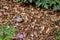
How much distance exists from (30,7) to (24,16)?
1.64 ft

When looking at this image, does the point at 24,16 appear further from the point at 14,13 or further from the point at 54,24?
the point at 54,24

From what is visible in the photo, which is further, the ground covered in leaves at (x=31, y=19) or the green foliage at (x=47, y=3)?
the green foliage at (x=47, y=3)

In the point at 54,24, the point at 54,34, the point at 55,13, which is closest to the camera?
the point at 54,34

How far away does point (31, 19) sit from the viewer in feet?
16.6

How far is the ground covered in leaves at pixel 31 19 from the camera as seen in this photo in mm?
4631

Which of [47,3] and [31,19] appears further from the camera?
[47,3]

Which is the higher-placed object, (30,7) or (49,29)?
(30,7)

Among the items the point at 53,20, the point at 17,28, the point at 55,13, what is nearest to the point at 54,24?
the point at 53,20

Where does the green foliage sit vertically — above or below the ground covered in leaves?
above

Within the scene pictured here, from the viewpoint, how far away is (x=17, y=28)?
4.72m

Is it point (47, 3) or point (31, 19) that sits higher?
point (47, 3)

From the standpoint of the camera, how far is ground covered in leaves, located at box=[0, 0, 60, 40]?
463 centimetres

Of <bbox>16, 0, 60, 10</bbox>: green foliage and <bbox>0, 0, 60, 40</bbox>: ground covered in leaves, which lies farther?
<bbox>16, 0, 60, 10</bbox>: green foliage

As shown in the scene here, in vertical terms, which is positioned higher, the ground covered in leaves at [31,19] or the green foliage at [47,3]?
the green foliage at [47,3]
